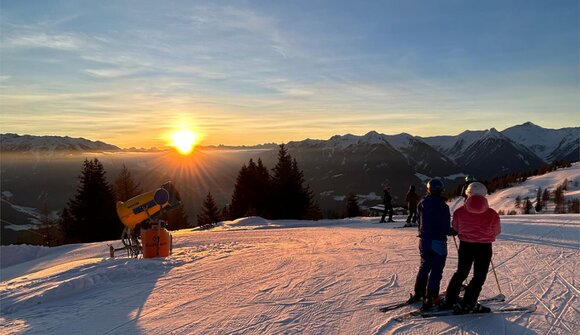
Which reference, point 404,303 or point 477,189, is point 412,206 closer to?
point 404,303

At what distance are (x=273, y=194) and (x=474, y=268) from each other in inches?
1469

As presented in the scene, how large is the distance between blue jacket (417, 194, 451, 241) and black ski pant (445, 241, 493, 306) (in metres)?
0.33

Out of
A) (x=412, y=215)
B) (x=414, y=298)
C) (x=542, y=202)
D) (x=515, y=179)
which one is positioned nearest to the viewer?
(x=414, y=298)

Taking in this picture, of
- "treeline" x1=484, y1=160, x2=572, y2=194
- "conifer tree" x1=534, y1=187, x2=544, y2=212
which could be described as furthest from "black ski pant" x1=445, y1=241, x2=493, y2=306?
"treeline" x1=484, y1=160, x2=572, y2=194

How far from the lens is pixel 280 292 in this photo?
7516 mm

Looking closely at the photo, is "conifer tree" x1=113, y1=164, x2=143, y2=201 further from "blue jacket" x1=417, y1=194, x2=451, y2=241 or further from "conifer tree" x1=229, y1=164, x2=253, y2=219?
"blue jacket" x1=417, y1=194, x2=451, y2=241

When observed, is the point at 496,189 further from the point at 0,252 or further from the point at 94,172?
the point at 0,252

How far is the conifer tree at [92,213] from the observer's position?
3350 centimetres

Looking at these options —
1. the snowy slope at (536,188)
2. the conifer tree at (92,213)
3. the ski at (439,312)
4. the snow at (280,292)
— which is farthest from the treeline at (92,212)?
the snowy slope at (536,188)

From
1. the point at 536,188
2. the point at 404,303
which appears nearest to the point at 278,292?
the point at 404,303

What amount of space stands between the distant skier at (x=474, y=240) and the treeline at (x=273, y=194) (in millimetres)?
34339

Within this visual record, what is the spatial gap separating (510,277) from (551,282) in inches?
28.5

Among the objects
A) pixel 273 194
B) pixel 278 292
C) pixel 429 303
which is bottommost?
pixel 273 194

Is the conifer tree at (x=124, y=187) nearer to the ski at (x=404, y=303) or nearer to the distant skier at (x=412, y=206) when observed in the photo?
the distant skier at (x=412, y=206)
